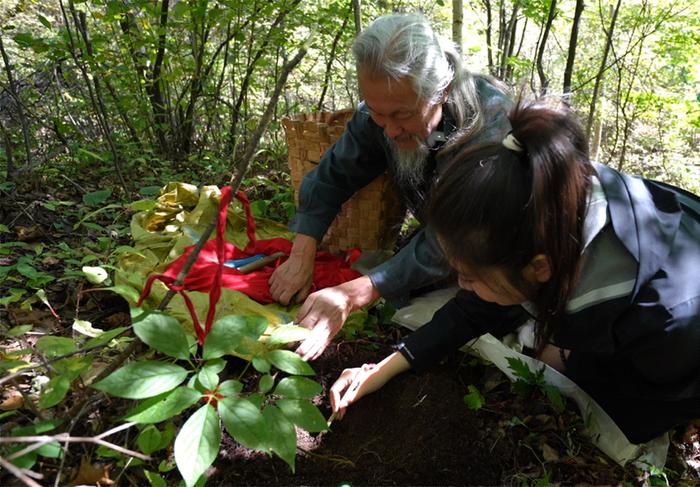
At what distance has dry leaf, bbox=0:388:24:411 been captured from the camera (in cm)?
135

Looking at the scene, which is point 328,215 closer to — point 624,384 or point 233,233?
point 233,233

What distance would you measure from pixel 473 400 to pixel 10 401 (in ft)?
4.06

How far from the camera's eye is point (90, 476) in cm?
118

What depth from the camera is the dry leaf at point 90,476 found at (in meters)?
1.17

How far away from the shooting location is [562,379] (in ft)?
4.97

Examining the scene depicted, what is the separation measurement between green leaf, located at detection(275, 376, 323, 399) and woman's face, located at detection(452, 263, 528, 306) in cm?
41

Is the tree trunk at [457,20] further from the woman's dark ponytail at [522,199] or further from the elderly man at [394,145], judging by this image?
the woman's dark ponytail at [522,199]

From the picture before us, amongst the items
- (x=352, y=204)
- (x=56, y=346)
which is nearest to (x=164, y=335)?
(x=56, y=346)

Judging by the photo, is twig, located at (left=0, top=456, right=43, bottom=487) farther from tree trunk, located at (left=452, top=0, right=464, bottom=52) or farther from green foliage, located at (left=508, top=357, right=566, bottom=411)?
tree trunk, located at (left=452, top=0, right=464, bottom=52)

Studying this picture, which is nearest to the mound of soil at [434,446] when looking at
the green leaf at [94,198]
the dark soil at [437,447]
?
the dark soil at [437,447]

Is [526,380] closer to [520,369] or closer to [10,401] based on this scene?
[520,369]

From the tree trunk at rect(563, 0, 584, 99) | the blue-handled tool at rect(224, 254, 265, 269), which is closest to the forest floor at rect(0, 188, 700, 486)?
the blue-handled tool at rect(224, 254, 265, 269)

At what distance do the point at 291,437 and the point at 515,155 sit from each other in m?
0.67

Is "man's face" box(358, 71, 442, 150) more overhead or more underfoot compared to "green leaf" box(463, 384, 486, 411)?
more overhead
